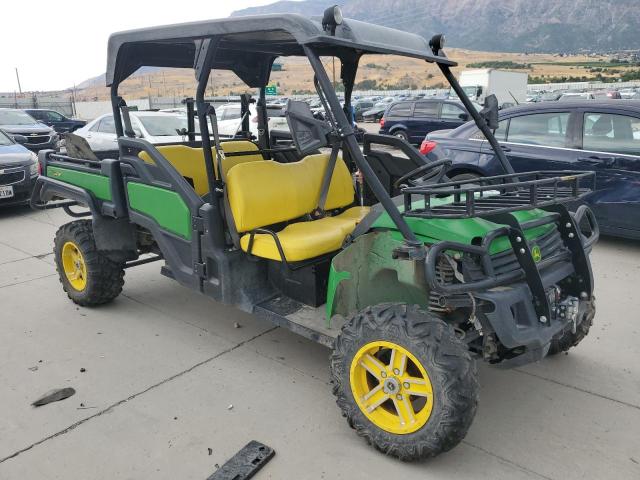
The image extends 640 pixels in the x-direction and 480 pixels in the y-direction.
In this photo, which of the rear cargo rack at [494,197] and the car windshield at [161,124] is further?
the car windshield at [161,124]

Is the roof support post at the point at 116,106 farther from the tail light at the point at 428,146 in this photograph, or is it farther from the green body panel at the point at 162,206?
the tail light at the point at 428,146

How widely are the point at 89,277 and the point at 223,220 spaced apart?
1.62 meters

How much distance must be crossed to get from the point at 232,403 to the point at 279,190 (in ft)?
4.55

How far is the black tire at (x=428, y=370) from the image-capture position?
2.44 meters

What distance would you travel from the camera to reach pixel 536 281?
8.86 ft

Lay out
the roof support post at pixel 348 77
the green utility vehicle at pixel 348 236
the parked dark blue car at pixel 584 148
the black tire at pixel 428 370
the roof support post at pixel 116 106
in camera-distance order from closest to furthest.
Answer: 1. the black tire at pixel 428 370
2. the green utility vehicle at pixel 348 236
3. the roof support post at pixel 348 77
4. the roof support post at pixel 116 106
5. the parked dark blue car at pixel 584 148

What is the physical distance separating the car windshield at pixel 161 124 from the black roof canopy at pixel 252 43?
5791mm

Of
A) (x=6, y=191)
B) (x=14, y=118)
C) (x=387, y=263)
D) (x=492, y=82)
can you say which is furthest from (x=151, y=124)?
(x=492, y=82)

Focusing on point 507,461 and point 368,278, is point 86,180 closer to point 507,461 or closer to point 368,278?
point 368,278

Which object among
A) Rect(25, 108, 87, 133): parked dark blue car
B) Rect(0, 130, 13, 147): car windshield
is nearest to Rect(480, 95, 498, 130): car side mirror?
Rect(0, 130, 13, 147): car windshield

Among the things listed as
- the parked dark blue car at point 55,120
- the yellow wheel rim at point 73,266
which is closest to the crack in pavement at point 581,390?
the yellow wheel rim at point 73,266

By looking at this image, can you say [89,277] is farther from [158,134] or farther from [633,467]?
[158,134]

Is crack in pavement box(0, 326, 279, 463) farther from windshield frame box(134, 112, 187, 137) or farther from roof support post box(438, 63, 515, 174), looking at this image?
windshield frame box(134, 112, 187, 137)

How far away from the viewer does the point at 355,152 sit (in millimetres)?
2744
